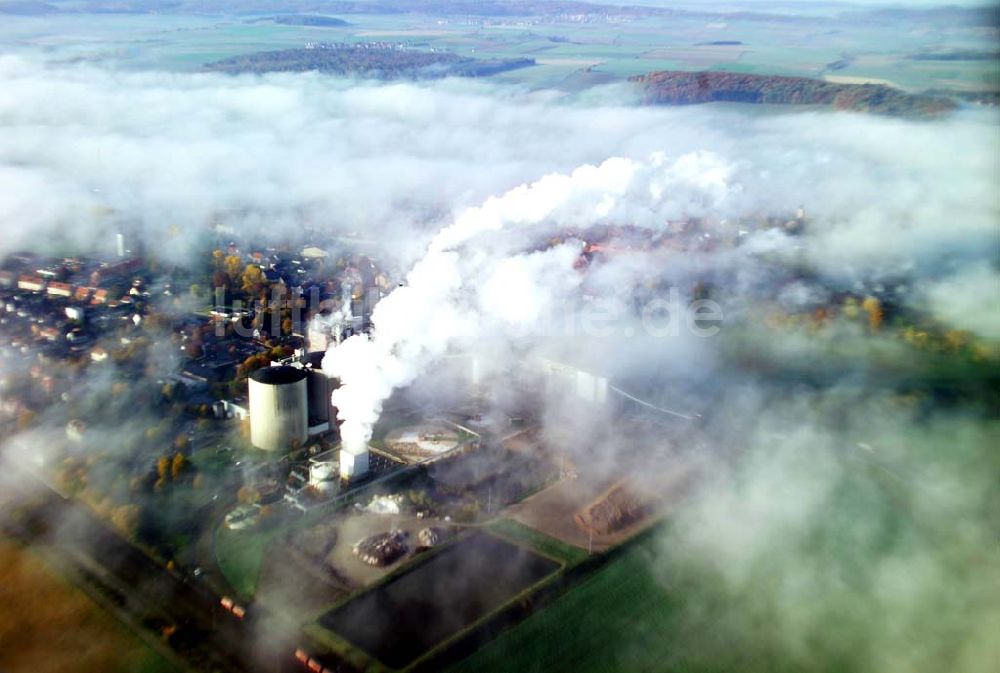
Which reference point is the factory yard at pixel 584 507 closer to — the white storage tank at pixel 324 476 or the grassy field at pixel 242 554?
the white storage tank at pixel 324 476

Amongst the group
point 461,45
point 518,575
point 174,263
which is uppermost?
point 461,45

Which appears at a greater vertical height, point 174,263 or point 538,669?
point 538,669

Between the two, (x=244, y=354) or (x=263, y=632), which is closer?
(x=263, y=632)

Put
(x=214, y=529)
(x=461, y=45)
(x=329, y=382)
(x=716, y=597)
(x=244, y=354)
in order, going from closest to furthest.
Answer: (x=716, y=597) < (x=214, y=529) < (x=329, y=382) < (x=244, y=354) < (x=461, y=45)

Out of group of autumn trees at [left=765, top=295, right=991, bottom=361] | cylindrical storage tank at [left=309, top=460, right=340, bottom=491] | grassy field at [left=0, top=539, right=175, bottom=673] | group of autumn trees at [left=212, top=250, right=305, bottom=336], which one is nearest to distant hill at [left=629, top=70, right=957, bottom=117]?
group of autumn trees at [left=765, top=295, right=991, bottom=361]

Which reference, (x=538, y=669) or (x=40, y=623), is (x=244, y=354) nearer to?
(x=40, y=623)

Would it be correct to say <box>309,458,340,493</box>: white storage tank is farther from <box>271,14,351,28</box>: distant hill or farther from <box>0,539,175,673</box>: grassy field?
<box>271,14,351,28</box>: distant hill

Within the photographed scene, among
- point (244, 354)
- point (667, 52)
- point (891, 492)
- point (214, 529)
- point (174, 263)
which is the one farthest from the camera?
point (667, 52)

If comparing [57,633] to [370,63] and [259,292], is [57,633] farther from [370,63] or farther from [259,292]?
[370,63]

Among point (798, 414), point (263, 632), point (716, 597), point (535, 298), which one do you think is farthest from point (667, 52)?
point (263, 632)
